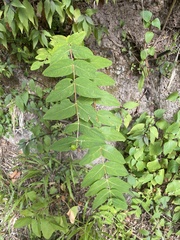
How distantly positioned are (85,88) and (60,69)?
0.12 meters

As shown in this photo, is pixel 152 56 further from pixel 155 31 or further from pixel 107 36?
pixel 107 36

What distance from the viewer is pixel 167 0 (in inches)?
53.7

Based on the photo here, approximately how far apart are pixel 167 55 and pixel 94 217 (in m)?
1.19

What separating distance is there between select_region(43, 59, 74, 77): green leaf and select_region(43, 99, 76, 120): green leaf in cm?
11

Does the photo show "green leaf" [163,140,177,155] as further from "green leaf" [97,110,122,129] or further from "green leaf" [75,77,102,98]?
"green leaf" [75,77,102,98]

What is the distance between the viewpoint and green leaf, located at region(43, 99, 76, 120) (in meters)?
0.79

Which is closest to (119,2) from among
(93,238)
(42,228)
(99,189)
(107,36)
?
(107,36)

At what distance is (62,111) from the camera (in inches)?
31.5

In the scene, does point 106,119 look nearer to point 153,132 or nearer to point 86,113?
point 86,113

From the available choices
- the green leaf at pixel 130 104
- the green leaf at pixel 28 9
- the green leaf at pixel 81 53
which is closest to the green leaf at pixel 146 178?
the green leaf at pixel 130 104

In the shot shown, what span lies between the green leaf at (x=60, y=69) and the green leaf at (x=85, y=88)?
5 cm

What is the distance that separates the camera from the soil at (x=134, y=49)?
4.59 ft

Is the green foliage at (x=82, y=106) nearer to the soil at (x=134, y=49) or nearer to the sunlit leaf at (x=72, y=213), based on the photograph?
the soil at (x=134, y=49)

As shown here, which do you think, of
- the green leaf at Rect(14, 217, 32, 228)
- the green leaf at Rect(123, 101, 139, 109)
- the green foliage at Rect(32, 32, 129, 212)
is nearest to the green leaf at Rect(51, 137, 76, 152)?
the green foliage at Rect(32, 32, 129, 212)
